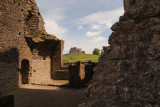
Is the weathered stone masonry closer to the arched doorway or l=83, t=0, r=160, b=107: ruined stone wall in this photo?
the arched doorway

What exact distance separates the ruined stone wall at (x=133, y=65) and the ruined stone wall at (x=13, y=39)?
29.4 ft

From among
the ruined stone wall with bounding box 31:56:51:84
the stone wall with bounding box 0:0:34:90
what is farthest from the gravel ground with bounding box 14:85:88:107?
the ruined stone wall with bounding box 31:56:51:84

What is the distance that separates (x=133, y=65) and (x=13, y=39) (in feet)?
34.7

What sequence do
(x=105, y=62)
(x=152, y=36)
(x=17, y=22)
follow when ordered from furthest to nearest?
(x=17, y=22), (x=105, y=62), (x=152, y=36)

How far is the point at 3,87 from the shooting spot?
10172 mm

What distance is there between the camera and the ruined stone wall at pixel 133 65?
2.40 metres

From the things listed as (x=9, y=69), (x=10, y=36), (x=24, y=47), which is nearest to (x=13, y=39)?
(x=10, y=36)

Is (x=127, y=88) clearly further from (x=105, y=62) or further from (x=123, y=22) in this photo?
(x=123, y=22)

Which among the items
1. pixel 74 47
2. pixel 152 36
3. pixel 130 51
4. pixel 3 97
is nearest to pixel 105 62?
pixel 130 51

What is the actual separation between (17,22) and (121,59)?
36.0ft

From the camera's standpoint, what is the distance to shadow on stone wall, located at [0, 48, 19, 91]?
1018cm

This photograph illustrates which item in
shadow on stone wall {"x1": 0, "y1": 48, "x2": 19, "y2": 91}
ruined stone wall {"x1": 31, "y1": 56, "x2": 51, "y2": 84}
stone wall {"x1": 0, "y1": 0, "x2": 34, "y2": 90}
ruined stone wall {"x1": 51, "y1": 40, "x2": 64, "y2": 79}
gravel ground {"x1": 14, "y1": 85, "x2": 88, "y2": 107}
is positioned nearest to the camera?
gravel ground {"x1": 14, "y1": 85, "x2": 88, "y2": 107}

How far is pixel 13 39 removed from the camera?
11.3 metres

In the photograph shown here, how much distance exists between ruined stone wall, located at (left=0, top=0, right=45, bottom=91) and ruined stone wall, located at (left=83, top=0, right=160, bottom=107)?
8.96 meters
